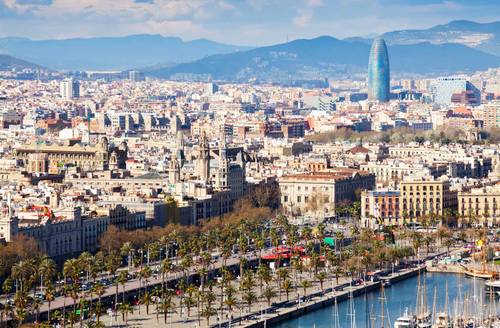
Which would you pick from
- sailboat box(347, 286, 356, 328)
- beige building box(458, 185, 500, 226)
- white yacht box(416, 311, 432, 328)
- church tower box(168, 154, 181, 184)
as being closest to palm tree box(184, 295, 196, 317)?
sailboat box(347, 286, 356, 328)

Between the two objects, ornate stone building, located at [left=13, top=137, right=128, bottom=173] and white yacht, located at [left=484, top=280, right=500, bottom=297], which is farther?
ornate stone building, located at [left=13, top=137, right=128, bottom=173]

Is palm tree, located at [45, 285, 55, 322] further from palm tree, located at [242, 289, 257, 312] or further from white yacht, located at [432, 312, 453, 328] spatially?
white yacht, located at [432, 312, 453, 328]

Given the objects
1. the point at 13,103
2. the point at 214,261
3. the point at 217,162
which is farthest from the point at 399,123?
the point at 214,261

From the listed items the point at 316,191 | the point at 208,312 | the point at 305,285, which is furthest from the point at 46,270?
the point at 316,191

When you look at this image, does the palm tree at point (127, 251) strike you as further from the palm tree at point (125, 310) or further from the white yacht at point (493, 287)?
the white yacht at point (493, 287)

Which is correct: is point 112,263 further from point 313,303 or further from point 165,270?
point 313,303

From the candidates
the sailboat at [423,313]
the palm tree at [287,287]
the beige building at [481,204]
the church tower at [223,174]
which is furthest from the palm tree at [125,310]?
the beige building at [481,204]
